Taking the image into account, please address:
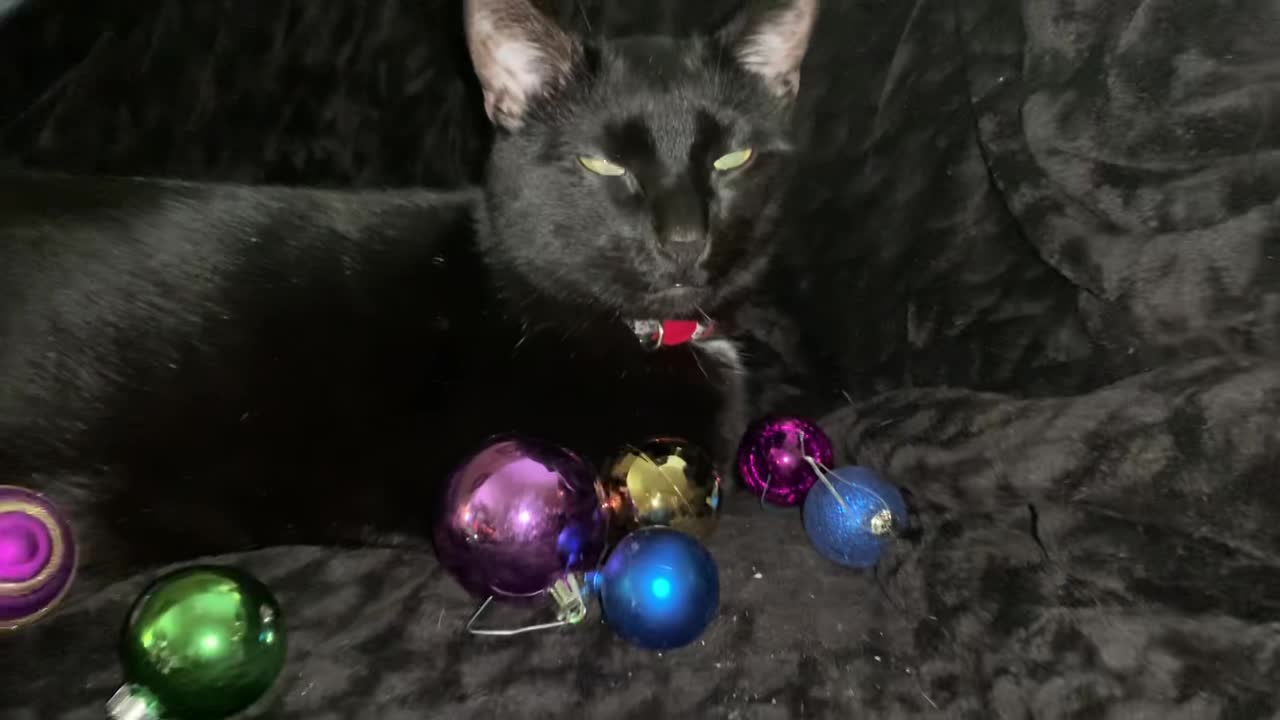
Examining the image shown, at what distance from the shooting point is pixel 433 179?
4.57 ft

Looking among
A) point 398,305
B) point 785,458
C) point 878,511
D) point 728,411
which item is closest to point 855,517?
point 878,511

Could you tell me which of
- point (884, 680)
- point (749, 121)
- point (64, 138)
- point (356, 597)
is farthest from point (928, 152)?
point (64, 138)

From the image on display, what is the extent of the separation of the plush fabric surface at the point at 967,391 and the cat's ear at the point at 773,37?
0.19 m

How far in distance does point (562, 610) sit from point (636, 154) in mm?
470

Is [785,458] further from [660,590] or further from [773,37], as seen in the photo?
[773,37]

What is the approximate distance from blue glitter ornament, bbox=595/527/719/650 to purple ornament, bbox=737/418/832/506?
0.24m

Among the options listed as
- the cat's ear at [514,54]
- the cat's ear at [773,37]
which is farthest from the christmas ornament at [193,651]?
the cat's ear at [773,37]

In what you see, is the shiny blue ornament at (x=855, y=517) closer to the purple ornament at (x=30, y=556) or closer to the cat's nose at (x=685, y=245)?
the cat's nose at (x=685, y=245)

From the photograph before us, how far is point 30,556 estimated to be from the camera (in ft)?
2.42

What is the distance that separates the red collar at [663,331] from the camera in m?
1.05

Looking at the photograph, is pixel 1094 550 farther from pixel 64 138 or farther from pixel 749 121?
pixel 64 138

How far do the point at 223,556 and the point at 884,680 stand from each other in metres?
0.70

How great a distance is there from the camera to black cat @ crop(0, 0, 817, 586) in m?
0.85

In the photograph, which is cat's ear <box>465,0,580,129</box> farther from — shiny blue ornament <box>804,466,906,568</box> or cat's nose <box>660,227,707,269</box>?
shiny blue ornament <box>804,466,906,568</box>
